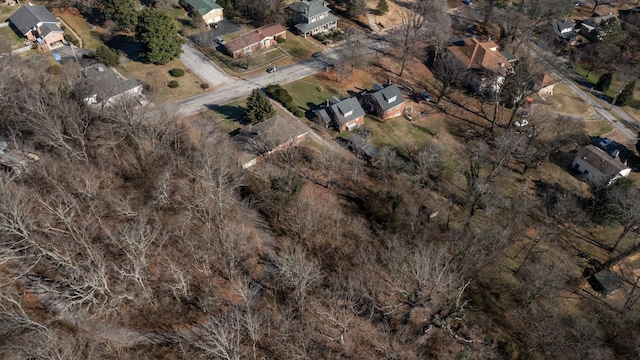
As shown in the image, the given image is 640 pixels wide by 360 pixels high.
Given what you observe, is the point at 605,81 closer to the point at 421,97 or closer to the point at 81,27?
the point at 421,97

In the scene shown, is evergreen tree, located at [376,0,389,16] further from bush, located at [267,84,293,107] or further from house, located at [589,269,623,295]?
house, located at [589,269,623,295]

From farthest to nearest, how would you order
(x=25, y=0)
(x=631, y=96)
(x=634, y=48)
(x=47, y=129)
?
(x=634, y=48)
(x=25, y=0)
(x=631, y=96)
(x=47, y=129)

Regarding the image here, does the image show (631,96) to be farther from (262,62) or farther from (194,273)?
(194,273)

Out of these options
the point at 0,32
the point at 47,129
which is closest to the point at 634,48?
the point at 47,129

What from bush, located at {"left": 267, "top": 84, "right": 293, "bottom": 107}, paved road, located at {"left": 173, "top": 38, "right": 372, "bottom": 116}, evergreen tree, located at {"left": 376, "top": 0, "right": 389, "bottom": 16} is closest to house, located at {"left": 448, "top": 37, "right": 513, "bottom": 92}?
evergreen tree, located at {"left": 376, "top": 0, "right": 389, "bottom": 16}

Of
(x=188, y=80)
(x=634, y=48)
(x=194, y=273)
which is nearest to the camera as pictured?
(x=194, y=273)
